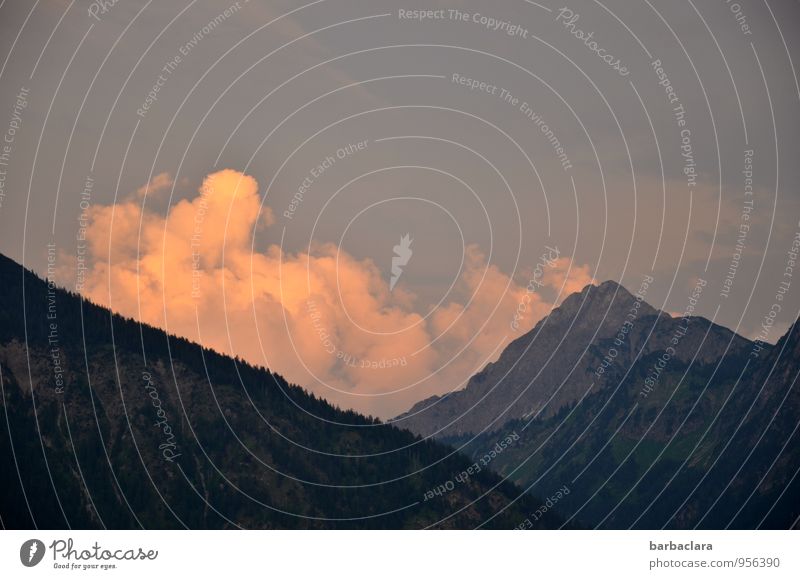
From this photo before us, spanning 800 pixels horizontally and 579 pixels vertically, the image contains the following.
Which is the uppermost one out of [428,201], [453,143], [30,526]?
[453,143]
